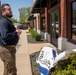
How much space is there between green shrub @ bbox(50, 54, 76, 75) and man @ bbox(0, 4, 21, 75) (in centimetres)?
154

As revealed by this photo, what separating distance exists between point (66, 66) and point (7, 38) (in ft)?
5.52

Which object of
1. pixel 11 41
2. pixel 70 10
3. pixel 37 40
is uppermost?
pixel 70 10

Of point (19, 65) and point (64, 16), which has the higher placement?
point (64, 16)

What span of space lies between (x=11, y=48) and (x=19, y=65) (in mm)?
4340

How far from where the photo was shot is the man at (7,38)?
16.9 feet

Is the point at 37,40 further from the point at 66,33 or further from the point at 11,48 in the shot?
the point at 11,48

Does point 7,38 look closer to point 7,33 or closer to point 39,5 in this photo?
point 7,33

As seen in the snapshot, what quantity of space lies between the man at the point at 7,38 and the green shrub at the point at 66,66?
1545mm

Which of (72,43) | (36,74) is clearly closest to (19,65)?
(36,74)

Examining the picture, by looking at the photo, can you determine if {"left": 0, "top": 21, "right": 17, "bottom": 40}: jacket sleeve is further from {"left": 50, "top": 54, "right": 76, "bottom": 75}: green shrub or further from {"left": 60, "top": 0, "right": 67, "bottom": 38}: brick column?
{"left": 60, "top": 0, "right": 67, "bottom": 38}: brick column

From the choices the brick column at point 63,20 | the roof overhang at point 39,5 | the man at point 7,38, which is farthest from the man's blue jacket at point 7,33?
the roof overhang at point 39,5

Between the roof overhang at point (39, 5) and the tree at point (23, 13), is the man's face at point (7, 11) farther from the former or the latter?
the tree at point (23, 13)

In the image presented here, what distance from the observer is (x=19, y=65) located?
31.8 ft

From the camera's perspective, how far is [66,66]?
159 inches
